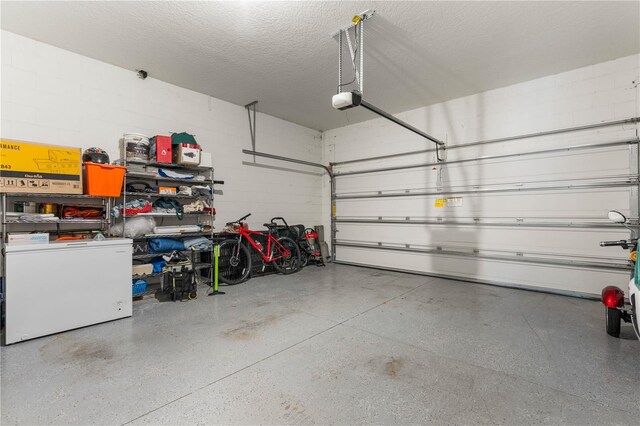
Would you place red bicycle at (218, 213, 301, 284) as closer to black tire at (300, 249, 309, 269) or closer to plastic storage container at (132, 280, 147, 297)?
black tire at (300, 249, 309, 269)

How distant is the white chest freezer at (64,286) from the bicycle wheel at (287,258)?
2.47m

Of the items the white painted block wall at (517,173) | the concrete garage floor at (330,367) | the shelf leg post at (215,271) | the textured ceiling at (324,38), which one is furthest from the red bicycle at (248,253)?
the textured ceiling at (324,38)

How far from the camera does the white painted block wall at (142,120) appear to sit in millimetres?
3240

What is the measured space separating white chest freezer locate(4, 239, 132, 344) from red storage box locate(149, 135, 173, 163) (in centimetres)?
130

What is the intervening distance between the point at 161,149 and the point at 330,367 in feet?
11.5

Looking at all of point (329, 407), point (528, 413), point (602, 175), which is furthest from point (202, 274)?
point (602, 175)

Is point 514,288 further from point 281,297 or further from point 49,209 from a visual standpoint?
point 49,209

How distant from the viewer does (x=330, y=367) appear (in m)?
2.06

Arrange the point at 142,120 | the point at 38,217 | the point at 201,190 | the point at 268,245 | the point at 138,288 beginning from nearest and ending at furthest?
the point at 38,217 → the point at 138,288 → the point at 142,120 → the point at 201,190 → the point at 268,245

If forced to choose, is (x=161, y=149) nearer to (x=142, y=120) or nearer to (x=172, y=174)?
(x=172, y=174)

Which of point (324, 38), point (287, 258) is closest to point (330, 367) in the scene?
point (324, 38)

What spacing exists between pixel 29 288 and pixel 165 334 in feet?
4.04

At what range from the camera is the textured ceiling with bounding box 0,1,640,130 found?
280 cm

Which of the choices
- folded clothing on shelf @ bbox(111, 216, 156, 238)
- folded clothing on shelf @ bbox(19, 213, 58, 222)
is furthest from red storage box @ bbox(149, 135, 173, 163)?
folded clothing on shelf @ bbox(19, 213, 58, 222)
